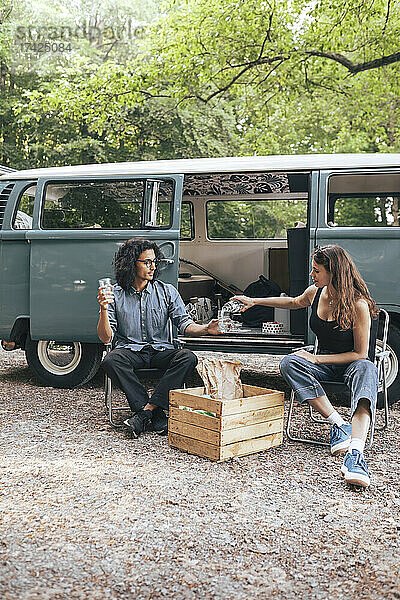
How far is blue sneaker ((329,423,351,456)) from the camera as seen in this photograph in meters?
4.87

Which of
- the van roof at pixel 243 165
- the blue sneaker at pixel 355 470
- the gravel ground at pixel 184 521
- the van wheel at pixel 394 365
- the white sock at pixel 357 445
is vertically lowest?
the gravel ground at pixel 184 521

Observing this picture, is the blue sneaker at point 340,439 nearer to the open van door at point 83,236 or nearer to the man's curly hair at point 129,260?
the man's curly hair at point 129,260

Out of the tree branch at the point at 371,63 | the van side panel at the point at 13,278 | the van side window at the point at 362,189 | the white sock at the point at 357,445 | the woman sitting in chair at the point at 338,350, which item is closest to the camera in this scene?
the white sock at the point at 357,445

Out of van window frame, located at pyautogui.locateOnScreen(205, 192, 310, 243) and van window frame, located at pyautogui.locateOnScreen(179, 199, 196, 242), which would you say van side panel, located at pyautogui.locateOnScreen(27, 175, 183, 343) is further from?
van window frame, located at pyautogui.locateOnScreen(179, 199, 196, 242)

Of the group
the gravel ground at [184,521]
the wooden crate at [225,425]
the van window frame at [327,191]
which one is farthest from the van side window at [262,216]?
the gravel ground at [184,521]

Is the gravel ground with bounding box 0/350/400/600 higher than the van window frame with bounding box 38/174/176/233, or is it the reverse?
the van window frame with bounding box 38/174/176/233

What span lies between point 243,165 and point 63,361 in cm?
270

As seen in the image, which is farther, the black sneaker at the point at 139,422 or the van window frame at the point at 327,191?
the van window frame at the point at 327,191

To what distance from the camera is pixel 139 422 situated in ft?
17.4

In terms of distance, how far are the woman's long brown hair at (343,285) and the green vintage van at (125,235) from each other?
4.04 feet

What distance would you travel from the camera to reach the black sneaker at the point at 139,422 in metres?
5.27

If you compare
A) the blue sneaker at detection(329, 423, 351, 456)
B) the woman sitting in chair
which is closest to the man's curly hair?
the woman sitting in chair

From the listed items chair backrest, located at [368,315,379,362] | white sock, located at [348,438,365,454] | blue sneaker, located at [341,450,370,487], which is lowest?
blue sneaker, located at [341,450,370,487]

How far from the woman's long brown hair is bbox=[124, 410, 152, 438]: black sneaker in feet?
5.24
